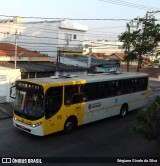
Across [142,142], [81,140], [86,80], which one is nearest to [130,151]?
[142,142]

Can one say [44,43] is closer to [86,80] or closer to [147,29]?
[147,29]

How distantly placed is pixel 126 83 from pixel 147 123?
346 inches

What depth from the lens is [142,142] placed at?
1427 centimetres

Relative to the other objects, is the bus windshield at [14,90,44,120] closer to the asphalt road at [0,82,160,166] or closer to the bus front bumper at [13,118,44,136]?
the bus front bumper at [13,118,44,136]

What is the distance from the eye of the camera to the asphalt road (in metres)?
12.2

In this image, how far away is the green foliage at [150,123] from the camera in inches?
388

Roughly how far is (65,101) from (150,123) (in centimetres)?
546

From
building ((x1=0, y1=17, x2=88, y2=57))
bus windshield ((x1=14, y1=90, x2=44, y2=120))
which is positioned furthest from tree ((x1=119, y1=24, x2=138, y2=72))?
bus windshield ((x1=14, y1=90, x2=44, y2=120))

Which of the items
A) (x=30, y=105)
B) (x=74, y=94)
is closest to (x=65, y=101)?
(x=74, y=94)

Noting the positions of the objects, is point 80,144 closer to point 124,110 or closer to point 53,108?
point 53,108

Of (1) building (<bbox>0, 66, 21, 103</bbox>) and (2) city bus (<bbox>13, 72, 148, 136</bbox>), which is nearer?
(2) city bus (<bbox>13, 72, 148, 136</bbox>)

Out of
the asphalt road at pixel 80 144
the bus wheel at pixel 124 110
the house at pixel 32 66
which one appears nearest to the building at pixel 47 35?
the house at pixel 32 66

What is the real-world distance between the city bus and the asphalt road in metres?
0.50

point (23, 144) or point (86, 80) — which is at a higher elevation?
point (86, 80)
